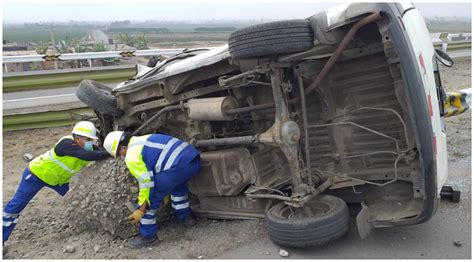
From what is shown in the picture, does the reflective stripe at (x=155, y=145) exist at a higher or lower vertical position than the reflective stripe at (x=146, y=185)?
higher

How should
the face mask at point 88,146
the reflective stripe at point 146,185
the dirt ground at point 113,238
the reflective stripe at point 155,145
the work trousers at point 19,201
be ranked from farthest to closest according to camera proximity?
1. the face mask at point 88,146
2. the work trousers at point 19,201
3. the reflective stripe at point 155,145
4. the reflective stripe at point 146,185
5. the dirt ground at point 113,238

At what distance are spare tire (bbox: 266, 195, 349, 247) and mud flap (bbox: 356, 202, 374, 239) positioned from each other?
0.41ft

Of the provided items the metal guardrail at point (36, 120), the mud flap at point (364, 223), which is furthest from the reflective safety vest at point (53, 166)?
the mud flap at point (364, 223)

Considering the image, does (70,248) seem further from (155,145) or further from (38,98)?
→ (38,98)

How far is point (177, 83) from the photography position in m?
3.92

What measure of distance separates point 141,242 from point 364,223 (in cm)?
180

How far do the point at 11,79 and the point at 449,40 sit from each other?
11185 millimetres

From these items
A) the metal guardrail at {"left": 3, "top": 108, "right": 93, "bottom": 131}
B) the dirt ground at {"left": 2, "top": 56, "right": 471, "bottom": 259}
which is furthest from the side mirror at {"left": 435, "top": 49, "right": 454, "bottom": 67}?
the metal guardrail at {"left": 3, "top": 108, "right": 93, "bottom": 131}

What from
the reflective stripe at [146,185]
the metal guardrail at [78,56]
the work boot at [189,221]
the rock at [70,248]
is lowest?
the rock at [70,248]

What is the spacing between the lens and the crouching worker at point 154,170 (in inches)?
152

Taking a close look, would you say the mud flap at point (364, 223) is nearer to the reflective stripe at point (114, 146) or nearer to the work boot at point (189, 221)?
the work boot at point (189, 221)

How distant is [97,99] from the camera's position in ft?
14.9

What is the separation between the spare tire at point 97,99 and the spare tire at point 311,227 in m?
2.02

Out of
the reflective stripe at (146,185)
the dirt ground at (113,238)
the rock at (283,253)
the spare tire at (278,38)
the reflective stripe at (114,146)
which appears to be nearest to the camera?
the spare tire at (278,38)
